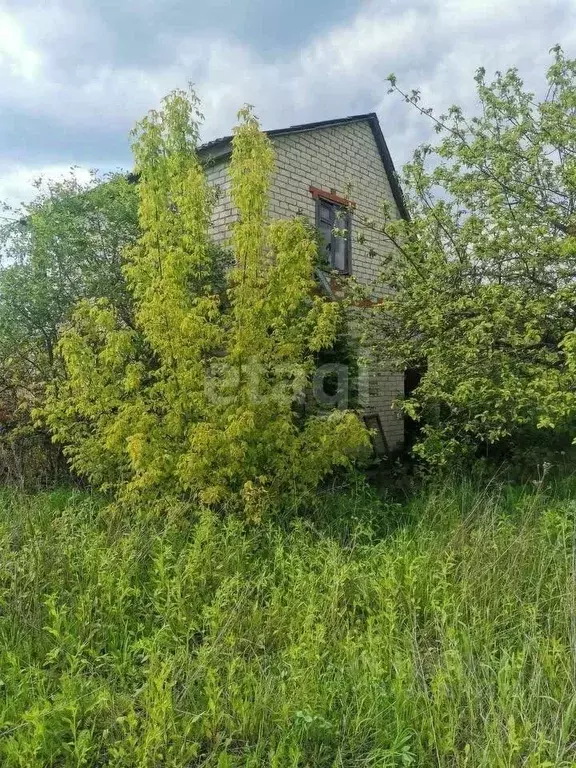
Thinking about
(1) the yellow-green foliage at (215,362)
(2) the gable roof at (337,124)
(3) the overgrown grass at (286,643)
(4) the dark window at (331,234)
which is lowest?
(3) the overgrown grass at (286,643)

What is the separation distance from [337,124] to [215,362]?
248 inches

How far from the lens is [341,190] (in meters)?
9.21

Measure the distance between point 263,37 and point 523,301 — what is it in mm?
4763

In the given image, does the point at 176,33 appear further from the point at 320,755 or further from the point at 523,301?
the point at 320,755

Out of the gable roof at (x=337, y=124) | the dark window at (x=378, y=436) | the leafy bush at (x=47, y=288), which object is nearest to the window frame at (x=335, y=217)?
the gable roof at (x=337, y=124)

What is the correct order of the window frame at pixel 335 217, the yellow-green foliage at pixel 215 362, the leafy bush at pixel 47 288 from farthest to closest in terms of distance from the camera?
the window frame at pixel 335 217 → the leafy bush at pixel 47 288 → the yellow-green foliage at pixel 215 362

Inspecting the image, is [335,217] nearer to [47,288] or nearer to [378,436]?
[378,436]

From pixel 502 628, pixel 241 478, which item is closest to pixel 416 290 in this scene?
pixel 241 478

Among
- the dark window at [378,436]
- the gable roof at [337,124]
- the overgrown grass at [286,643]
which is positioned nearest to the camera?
the overgrown grass at [286,643]

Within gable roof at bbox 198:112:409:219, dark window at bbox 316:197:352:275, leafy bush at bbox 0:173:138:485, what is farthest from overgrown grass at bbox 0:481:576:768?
gable roof at bbox 198:112:409:219

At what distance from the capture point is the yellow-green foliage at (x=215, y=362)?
4785 mm

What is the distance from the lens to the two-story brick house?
7633 mm

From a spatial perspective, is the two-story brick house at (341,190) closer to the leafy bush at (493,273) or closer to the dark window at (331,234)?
the dark window at (331,234)

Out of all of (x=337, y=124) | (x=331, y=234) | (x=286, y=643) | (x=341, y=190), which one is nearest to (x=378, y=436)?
(x=331, y=234)
